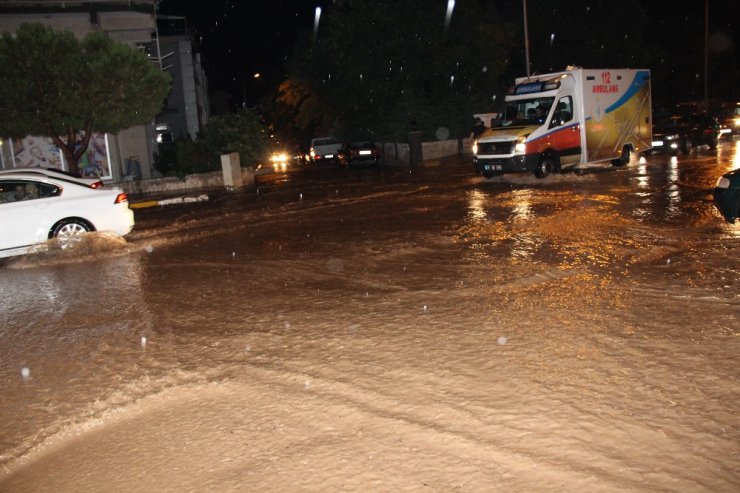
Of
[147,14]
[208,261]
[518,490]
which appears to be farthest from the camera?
[147,14]

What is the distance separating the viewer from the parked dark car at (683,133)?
84.9 feet

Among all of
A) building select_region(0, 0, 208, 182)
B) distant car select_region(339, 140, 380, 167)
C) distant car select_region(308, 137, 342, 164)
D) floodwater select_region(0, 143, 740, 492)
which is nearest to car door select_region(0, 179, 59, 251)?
floodwater select_region(0, 143, 740, 492)

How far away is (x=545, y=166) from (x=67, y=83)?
1444cm

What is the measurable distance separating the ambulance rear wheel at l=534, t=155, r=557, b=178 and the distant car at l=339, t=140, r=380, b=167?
16025mm

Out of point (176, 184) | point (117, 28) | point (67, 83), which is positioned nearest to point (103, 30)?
point (117, 28)

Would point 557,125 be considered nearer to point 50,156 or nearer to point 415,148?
point 415,148

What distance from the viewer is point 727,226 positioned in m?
10.9

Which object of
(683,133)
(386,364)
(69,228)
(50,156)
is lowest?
(386,364)

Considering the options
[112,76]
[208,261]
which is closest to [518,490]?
[208,261]

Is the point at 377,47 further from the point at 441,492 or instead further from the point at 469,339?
the point at 441,492

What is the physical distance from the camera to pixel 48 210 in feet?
38.0

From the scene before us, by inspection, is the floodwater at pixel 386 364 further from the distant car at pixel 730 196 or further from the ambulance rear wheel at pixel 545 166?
the ambulance rear wheel at pixel 545 166

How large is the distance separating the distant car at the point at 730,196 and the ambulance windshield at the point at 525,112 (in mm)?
9288

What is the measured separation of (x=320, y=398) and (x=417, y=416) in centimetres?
80
